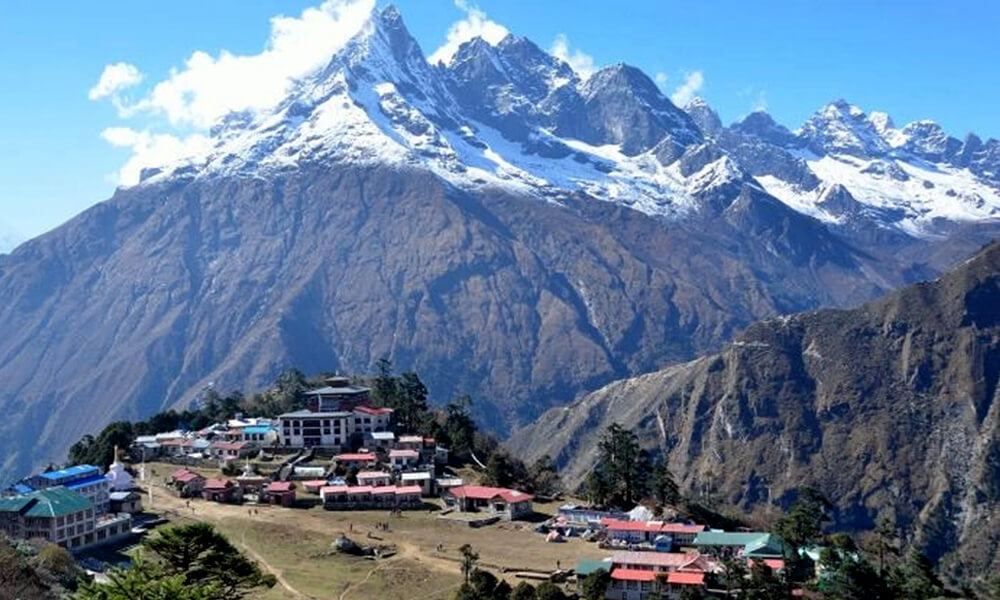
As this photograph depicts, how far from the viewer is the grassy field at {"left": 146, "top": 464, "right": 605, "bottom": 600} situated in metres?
84.7

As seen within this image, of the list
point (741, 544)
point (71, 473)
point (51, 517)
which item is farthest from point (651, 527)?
point (71, 473)

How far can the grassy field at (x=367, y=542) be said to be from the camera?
84688 mm

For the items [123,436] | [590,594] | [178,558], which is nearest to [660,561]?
[590,594]

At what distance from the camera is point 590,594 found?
82.9 meters

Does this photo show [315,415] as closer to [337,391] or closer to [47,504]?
[337,391]

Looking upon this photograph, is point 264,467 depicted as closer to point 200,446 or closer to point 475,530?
point 200,446

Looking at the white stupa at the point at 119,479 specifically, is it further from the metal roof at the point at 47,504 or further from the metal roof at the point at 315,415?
the metal roof at the point at 315,415

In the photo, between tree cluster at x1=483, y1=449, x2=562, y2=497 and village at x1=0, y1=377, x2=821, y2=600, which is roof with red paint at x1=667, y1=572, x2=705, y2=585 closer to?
village at x1=0, y1=377, x2=821, y2=600

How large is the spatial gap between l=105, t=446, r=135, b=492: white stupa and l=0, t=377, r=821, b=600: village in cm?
16

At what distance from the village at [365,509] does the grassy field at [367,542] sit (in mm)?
314

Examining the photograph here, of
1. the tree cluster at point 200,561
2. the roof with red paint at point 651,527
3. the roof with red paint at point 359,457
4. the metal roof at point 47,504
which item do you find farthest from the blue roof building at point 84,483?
the tree cluster at point 200,561

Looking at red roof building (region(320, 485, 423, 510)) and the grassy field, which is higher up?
red roof building (region(320, 485, 423, 510))

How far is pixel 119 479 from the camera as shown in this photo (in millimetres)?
113500

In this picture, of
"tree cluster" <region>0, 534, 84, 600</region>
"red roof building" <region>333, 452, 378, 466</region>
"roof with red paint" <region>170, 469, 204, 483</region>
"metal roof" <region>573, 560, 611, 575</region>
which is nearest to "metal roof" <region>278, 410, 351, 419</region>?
"red roof building" <region>333, 452, 378, 466</region>
